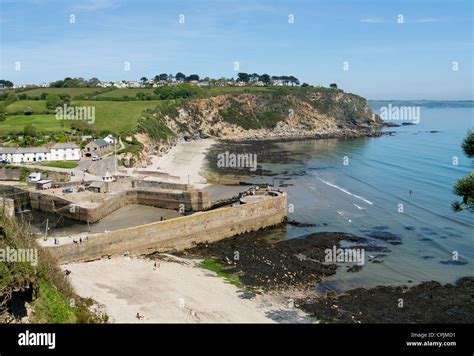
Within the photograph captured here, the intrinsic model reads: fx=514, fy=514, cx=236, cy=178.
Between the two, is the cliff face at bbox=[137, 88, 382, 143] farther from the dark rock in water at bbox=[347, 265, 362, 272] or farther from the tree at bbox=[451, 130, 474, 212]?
the tree at bbox=[451, 130, 474, 212]

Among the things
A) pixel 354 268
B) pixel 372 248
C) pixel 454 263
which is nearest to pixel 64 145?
pixel 372 248

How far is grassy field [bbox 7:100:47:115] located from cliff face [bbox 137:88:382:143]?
20154 millimetres

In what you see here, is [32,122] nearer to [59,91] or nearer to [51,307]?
[59,91]

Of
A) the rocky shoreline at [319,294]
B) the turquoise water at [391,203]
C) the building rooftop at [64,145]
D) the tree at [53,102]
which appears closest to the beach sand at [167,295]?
the rocky shoreline at [319,294]

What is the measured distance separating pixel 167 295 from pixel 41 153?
3803 cm

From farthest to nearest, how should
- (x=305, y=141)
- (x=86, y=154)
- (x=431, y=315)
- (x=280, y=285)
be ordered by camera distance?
(x=305, y=141), (x=86, y=154), (x=280, y=285), (x=431, y=315)

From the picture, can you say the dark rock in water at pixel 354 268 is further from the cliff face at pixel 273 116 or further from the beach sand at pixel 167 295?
the cliff face at pixel 273 116

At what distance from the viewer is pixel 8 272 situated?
14.5 m

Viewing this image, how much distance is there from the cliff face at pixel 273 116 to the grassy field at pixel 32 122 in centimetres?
2078

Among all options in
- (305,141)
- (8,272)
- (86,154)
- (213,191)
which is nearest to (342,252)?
(213,191)

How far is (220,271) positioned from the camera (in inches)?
1172

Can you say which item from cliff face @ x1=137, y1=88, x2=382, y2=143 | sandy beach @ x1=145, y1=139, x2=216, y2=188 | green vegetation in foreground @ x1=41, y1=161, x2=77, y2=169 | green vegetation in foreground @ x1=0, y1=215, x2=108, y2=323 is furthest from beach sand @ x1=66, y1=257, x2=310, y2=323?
cliff face @ x1=137, y1=88, x2=382, y2=143

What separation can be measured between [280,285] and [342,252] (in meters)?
7.59
